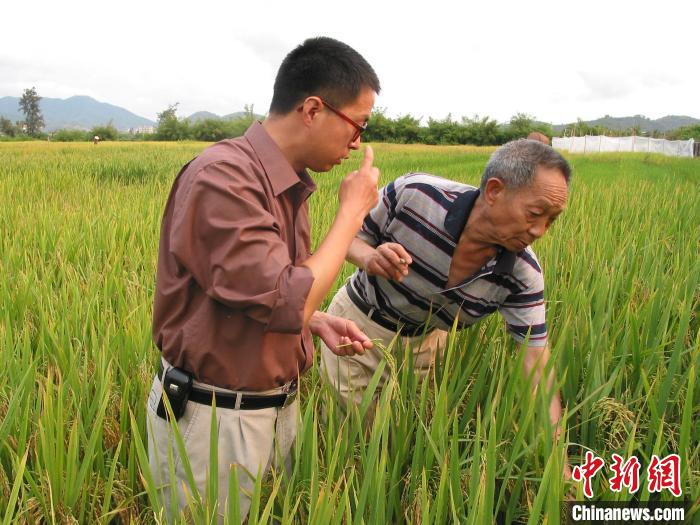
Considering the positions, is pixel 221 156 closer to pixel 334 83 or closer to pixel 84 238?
pixel 334 83

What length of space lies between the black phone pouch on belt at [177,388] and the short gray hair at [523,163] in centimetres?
82

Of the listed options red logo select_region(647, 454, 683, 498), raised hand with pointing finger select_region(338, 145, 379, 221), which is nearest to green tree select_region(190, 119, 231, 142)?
raised hand with pointing finger select_region(338, 145, 379, 221)

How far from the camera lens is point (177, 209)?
3.13ft

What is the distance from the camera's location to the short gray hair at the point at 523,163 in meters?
1.33

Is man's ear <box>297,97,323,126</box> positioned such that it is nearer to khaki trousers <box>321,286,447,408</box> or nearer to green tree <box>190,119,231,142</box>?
khaki trousers <box>321,286,447,408</box>

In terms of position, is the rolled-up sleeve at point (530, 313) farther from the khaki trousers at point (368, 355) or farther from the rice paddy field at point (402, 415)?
the khaki trousers at point (368, 355)

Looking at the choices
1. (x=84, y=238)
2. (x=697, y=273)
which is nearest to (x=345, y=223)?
(x=697, y=273)

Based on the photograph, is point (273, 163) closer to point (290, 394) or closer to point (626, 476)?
point (290, 394)

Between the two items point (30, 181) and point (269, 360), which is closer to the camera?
point (269, 360)

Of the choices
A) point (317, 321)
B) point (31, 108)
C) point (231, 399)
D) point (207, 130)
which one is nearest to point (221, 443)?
point (231, 399)

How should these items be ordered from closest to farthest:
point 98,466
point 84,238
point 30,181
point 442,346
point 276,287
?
point 276,287 → point 98,466 → point 442,346 → point 84,238 → point 30,181

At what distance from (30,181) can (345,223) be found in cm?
586

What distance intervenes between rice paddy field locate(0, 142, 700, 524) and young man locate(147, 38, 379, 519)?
10 cm

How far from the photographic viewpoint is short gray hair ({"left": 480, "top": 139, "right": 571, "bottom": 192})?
1333 millimetres
